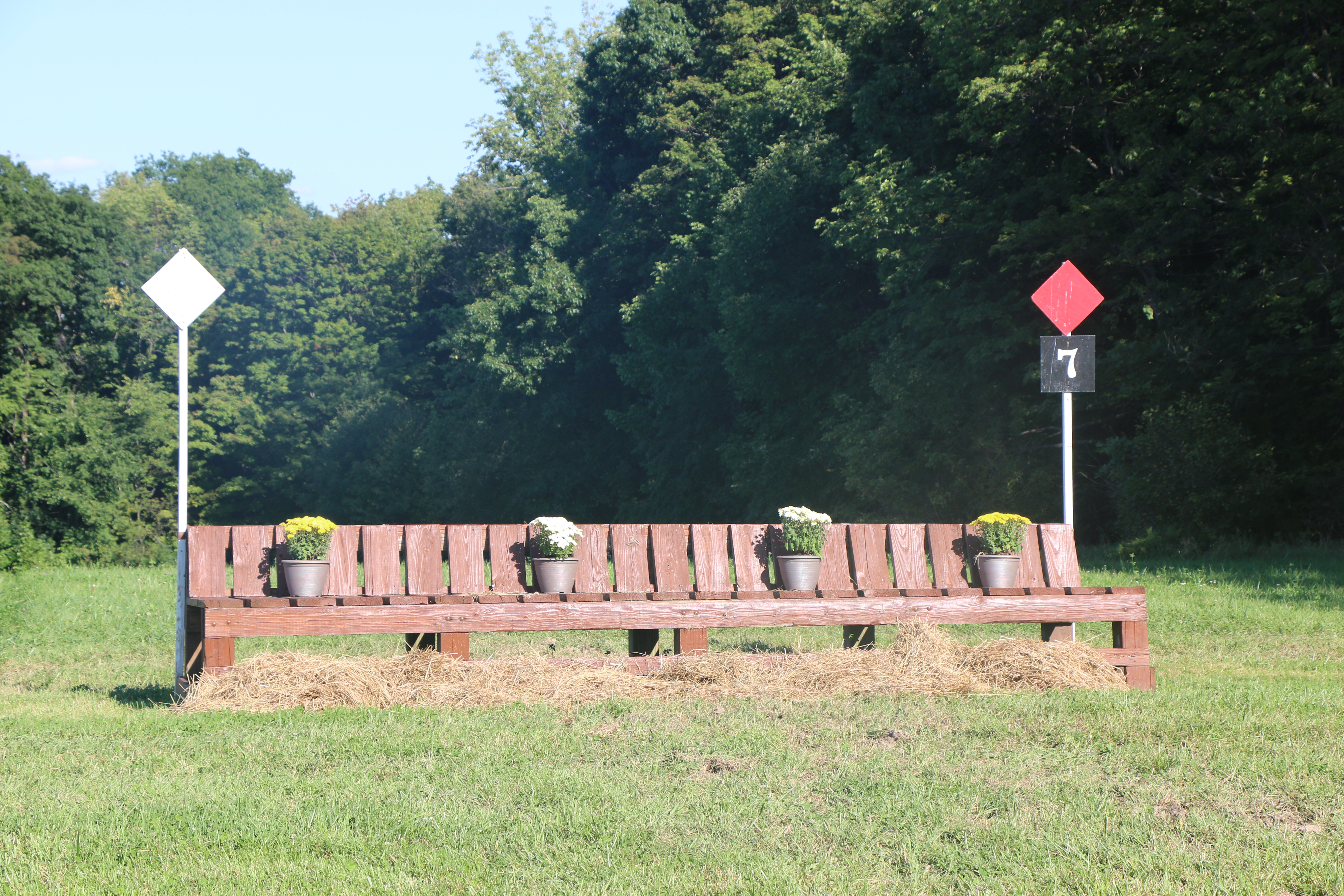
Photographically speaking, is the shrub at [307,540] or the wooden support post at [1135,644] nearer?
the shrub at [307,540]

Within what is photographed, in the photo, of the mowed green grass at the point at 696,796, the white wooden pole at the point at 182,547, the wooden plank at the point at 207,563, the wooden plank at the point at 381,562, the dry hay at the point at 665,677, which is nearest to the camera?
the mowed green grass at the point at 696,796

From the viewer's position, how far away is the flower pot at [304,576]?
6766 mm

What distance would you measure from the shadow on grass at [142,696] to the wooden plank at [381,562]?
1.35 m

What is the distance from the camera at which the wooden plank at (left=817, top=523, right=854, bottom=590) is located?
7.67 metres

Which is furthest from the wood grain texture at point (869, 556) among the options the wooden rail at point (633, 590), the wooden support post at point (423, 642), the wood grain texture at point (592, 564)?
the wooden support post at point (423, 642)

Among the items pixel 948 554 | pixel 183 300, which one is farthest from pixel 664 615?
pixel 183 300

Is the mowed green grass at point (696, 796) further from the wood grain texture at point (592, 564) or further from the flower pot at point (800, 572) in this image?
the wood grain texture at point (592, 564)

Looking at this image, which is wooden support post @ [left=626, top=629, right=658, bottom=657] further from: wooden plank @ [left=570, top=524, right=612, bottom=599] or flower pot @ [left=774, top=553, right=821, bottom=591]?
flower pot @ [left=774, top=553, right=821, bottom=591]

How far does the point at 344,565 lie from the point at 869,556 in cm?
339

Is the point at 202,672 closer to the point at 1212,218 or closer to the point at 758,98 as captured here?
the point at 1212,218

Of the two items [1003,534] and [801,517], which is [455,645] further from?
[1003,534]

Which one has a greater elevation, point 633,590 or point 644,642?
point 633,590

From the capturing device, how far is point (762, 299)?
2808 centimetres

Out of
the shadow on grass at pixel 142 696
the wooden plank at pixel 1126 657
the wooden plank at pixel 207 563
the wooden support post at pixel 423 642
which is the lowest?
the wooden plank at pixel 1126 657
